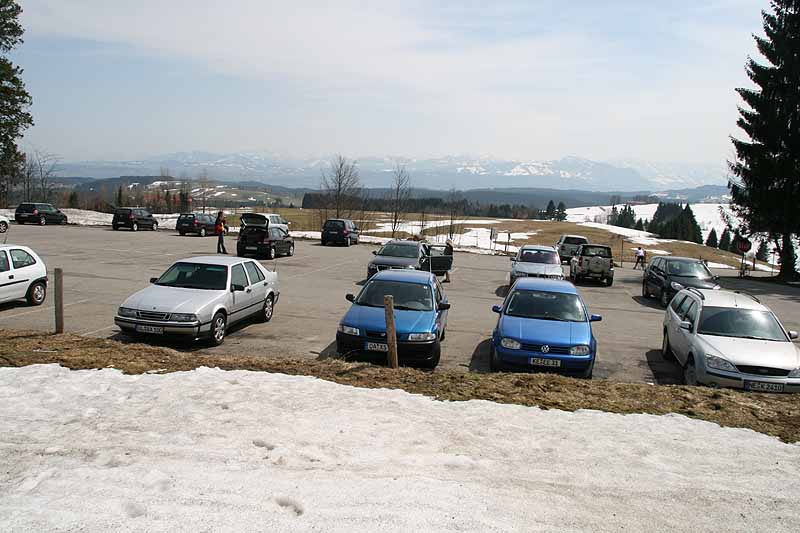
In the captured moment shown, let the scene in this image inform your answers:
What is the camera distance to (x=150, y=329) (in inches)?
413

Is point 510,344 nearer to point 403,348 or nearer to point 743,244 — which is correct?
point 403,348

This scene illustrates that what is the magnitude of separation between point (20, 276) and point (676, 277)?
1953cm

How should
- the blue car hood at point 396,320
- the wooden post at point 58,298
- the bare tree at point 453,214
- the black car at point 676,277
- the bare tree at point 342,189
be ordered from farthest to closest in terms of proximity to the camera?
the bare tree at point 453,214, the bare tree at point 342,189, the black car at point 676,277, the wooden post at point 58,298, the blue car hood at point 396,320

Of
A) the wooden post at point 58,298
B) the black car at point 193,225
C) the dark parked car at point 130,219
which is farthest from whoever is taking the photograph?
the dark parked car at point 130,219

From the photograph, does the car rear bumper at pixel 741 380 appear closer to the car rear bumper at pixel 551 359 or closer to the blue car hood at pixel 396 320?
the car rear bumper at pixel 551 359

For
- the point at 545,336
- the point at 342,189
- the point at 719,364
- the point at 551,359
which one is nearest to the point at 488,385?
the point at 551,359

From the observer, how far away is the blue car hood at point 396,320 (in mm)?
10164

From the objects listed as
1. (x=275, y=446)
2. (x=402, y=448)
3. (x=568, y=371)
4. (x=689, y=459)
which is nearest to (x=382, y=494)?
(x=402, y=448)

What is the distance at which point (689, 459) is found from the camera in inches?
229

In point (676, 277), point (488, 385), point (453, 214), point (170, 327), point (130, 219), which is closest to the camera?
point (488, 385)

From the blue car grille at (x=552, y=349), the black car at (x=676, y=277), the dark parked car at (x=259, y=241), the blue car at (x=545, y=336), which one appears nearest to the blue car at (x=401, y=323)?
the blue car at (x=545, y=336)

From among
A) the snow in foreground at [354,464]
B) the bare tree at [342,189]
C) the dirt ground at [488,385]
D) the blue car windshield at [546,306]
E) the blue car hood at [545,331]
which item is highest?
the bare tree at [342,189]

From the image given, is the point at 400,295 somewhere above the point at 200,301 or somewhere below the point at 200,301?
above

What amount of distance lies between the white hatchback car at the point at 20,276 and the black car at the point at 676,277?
1872cm
